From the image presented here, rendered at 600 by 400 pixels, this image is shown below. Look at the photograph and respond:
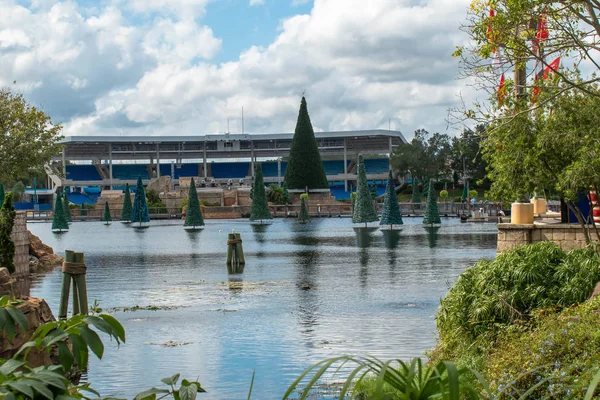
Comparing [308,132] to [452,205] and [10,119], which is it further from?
[10,119]

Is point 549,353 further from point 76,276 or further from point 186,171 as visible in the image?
point 186,171

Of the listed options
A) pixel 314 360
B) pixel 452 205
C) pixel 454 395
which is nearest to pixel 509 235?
pixel 314 360

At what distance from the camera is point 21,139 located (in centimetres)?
2716

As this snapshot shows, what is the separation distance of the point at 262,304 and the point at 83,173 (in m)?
98.3

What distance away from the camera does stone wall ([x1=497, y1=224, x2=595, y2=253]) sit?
1616 centimetres

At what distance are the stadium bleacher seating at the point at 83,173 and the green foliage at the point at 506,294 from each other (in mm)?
104685

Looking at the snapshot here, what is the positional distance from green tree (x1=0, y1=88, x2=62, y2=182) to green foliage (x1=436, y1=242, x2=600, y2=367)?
64.9ft

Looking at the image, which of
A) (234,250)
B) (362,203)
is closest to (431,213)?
(362,203)

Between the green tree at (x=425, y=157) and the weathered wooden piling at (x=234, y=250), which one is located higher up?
the green tree at (x=425, y=157)

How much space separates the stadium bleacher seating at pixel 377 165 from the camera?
108 m

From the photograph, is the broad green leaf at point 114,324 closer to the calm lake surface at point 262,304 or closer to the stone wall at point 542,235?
the calm lake surface at point 262,304

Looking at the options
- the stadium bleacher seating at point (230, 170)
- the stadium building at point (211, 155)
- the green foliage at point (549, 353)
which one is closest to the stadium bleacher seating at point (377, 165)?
the stadium building at point (211, 155)

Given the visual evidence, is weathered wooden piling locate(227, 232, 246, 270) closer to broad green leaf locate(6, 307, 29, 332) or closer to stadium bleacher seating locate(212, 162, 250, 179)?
broad green leaf locate(6, 307, 29, 332)

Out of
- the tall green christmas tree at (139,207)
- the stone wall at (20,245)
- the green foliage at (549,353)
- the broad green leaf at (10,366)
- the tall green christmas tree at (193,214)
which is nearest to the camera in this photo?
the broad green leaf at (10,366)
